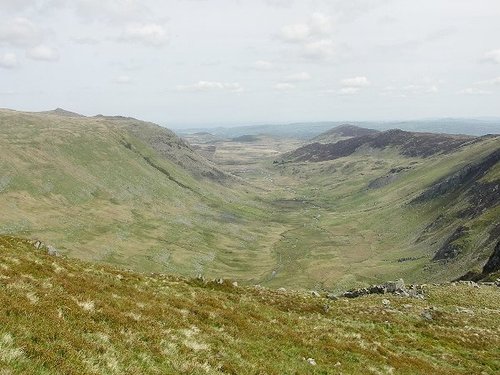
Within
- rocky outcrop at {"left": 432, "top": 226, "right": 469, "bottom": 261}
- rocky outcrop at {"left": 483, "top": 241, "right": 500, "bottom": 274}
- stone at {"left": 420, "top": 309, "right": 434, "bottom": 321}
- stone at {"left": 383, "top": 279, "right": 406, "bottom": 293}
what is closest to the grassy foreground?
stone at {"left": 420, "top": 309, "right": 434, "bottom": 321}

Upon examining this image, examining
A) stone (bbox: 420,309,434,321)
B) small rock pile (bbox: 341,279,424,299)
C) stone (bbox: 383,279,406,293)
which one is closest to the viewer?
stone (bbox: 420,309,434,321)

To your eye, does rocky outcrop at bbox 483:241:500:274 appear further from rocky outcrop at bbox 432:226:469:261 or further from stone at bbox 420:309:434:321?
rocky outcrop at bbox 432:226:469:261

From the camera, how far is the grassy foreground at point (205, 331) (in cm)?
1441

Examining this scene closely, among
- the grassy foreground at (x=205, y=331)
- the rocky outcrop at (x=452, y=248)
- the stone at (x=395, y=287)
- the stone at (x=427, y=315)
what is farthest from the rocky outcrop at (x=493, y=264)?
the rocky outcrop at (x=452, y=248)

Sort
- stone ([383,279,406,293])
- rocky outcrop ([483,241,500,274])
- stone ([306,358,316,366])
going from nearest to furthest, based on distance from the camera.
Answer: stone ([306,358,316,366]), stone ([383,279,406,293]), rocky outcrop ([483,241,500,274])

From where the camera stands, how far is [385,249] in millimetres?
199250

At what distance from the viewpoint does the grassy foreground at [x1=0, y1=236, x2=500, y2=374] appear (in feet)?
47.3

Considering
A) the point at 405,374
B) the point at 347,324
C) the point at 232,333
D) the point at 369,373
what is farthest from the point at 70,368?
the point at 347,324

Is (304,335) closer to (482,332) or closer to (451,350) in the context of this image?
(451,350)

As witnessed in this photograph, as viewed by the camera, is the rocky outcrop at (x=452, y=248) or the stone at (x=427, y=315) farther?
the rocky outcrop at (x=452, y=248)

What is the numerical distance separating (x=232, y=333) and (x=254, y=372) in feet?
18.7

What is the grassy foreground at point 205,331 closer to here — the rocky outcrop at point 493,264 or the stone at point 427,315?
the stone at point 427,315

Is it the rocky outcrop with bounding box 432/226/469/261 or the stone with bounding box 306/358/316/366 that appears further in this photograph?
the rocky outcrop with bounding box 432/226/469/261

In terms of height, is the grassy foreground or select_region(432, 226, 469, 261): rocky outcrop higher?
the grassy foreground
